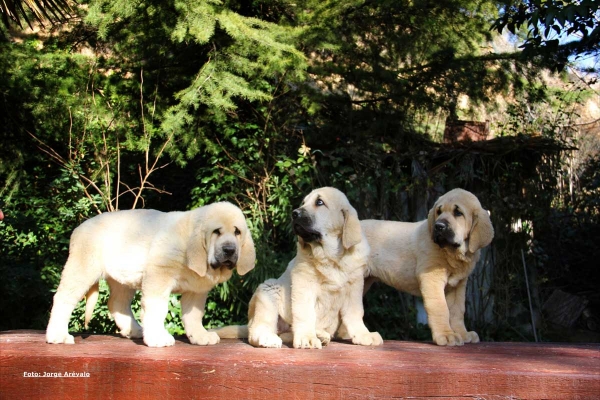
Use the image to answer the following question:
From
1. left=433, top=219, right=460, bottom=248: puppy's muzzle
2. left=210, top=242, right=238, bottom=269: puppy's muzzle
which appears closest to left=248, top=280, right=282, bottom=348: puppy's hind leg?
left=210, top=242, right=238, bottom=269: puppy's muzzle

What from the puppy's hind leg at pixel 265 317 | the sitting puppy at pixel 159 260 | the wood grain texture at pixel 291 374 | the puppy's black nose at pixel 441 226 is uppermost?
the puppy's black nose at pixel 441 226

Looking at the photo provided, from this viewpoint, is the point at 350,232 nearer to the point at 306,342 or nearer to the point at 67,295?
the point at 306,342

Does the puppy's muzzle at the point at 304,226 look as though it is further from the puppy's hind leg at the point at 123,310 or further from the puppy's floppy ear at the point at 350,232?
the puppy's hind leg at the point at 123,310

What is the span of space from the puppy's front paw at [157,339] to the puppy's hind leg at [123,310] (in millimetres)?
754

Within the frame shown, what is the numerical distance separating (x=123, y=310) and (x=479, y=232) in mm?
3119

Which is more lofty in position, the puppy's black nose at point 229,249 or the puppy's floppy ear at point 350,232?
the puppy's floppy ear at point 350,232

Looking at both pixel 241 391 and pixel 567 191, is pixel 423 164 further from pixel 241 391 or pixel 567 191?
pixel 241 391

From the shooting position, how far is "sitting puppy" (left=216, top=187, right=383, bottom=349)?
15.7 feet

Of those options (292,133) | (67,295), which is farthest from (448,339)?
(292,133)

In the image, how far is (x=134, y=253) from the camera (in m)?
4.92

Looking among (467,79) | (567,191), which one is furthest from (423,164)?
(567,191)

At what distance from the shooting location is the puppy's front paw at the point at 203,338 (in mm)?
4855

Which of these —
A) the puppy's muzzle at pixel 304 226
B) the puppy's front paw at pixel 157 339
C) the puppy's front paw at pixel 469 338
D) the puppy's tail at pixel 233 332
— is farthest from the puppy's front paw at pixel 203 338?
the puppy's front paw at pixel 469 338

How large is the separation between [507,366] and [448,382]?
415mm
